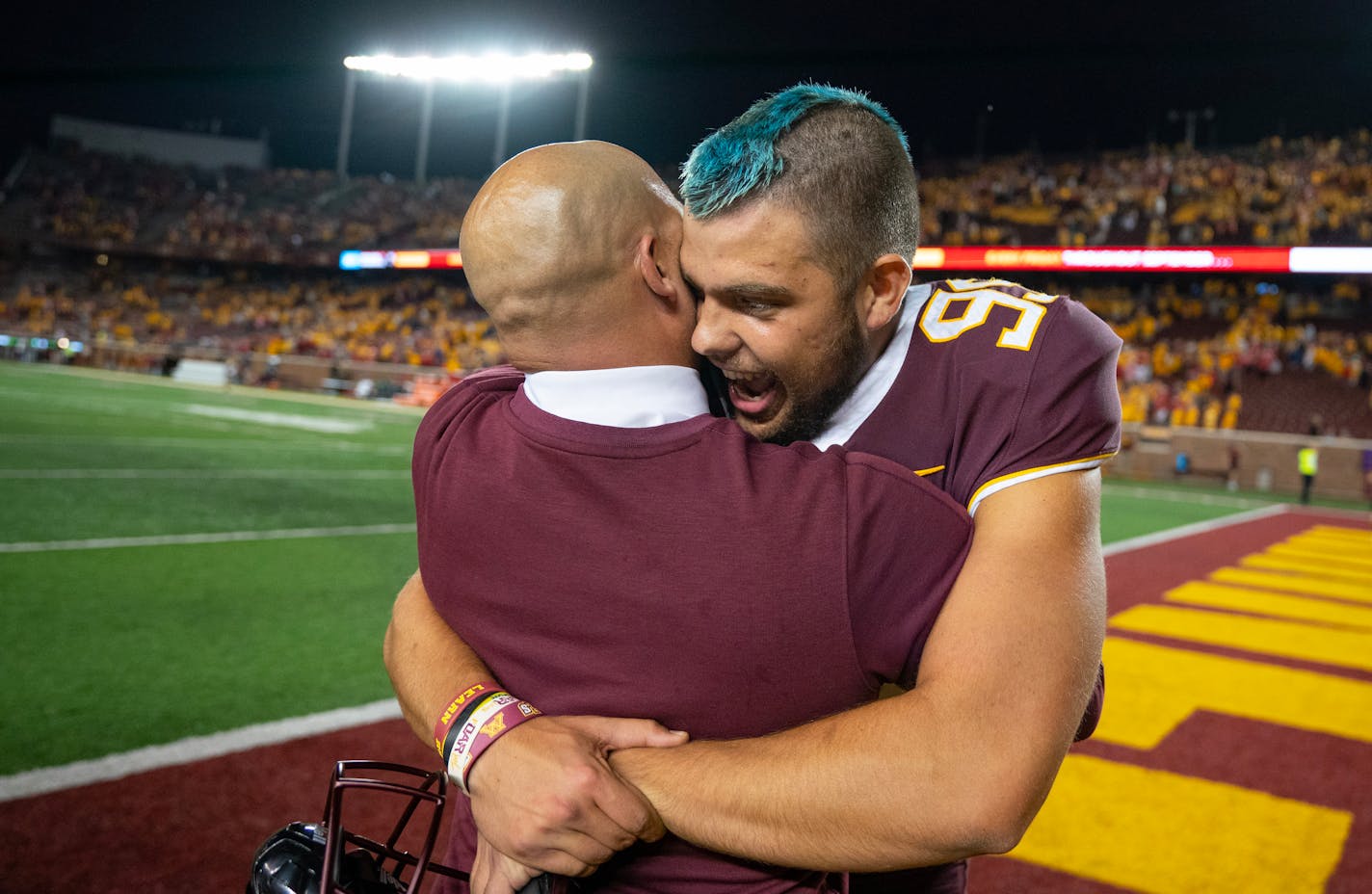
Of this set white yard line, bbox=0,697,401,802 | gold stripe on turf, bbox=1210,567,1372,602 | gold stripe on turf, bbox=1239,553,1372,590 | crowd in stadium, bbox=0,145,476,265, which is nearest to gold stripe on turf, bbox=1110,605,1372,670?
gold stripe on turf, bbox=1210,567,1372,602

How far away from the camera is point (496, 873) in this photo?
1.32 metres

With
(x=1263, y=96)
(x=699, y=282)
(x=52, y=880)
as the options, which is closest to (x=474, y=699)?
(x=699, y=282)

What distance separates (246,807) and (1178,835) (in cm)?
296

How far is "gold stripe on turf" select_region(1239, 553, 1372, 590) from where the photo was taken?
1020 cm

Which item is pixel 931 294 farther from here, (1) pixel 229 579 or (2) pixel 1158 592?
(2) pixel 1158 592

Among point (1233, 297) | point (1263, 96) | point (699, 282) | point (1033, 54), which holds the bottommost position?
point (699, 282)

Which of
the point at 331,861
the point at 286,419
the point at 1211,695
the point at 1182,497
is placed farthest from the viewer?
the point at 286,419

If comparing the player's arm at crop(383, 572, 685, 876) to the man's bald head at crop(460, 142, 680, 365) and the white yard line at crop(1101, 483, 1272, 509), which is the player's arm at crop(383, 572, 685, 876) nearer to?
the man's bald head at crop(460, 142, 680, 365)

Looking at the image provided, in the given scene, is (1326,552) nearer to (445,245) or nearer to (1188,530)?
(1188,530)

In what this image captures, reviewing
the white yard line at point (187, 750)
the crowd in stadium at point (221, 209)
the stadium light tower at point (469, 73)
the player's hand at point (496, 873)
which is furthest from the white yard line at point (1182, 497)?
the crowd in stadium at point (221, 209)

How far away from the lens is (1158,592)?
8.48 metres

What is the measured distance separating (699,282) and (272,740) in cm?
296

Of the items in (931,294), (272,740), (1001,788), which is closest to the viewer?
(1001,788)

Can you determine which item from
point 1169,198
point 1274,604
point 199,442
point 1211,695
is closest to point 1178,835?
point 1211,695
